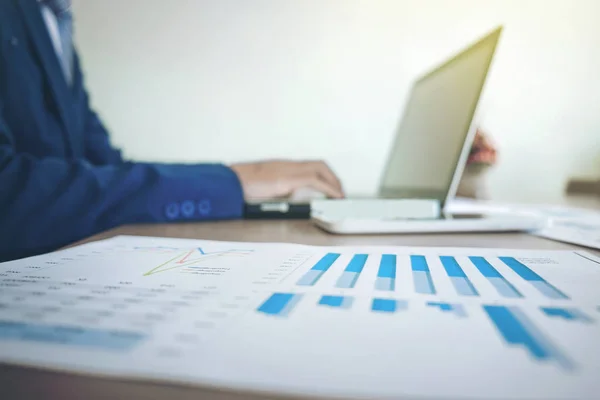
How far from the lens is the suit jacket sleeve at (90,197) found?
500 mm

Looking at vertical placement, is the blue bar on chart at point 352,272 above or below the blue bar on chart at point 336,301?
below

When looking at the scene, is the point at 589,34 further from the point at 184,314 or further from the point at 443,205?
the point at 184,314

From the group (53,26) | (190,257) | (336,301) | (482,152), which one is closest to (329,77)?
(482,152)

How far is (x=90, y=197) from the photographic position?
561 millimetres

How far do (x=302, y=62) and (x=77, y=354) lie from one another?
1326 millimetres

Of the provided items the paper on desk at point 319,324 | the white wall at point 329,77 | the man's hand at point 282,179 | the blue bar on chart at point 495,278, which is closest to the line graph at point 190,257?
the paper on desk at point 319,324

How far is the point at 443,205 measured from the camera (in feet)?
2.10

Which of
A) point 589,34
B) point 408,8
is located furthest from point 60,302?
point 589,34

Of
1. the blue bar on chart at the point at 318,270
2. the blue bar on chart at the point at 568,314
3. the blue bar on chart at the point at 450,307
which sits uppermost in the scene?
the blue bar on chart at the point at 568,314

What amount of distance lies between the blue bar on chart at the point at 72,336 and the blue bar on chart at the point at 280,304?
66mm

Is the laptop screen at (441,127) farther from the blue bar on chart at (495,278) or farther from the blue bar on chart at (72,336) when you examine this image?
the blue bar on chart at (72,336)

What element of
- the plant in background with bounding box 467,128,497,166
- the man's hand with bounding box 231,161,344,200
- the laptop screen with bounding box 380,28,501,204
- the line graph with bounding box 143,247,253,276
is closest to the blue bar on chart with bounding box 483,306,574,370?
the line graph with bounding box 143,247,253,276

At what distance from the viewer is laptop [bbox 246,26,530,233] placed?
58 cm

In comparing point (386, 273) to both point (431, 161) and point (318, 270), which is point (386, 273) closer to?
point (318, 270)
